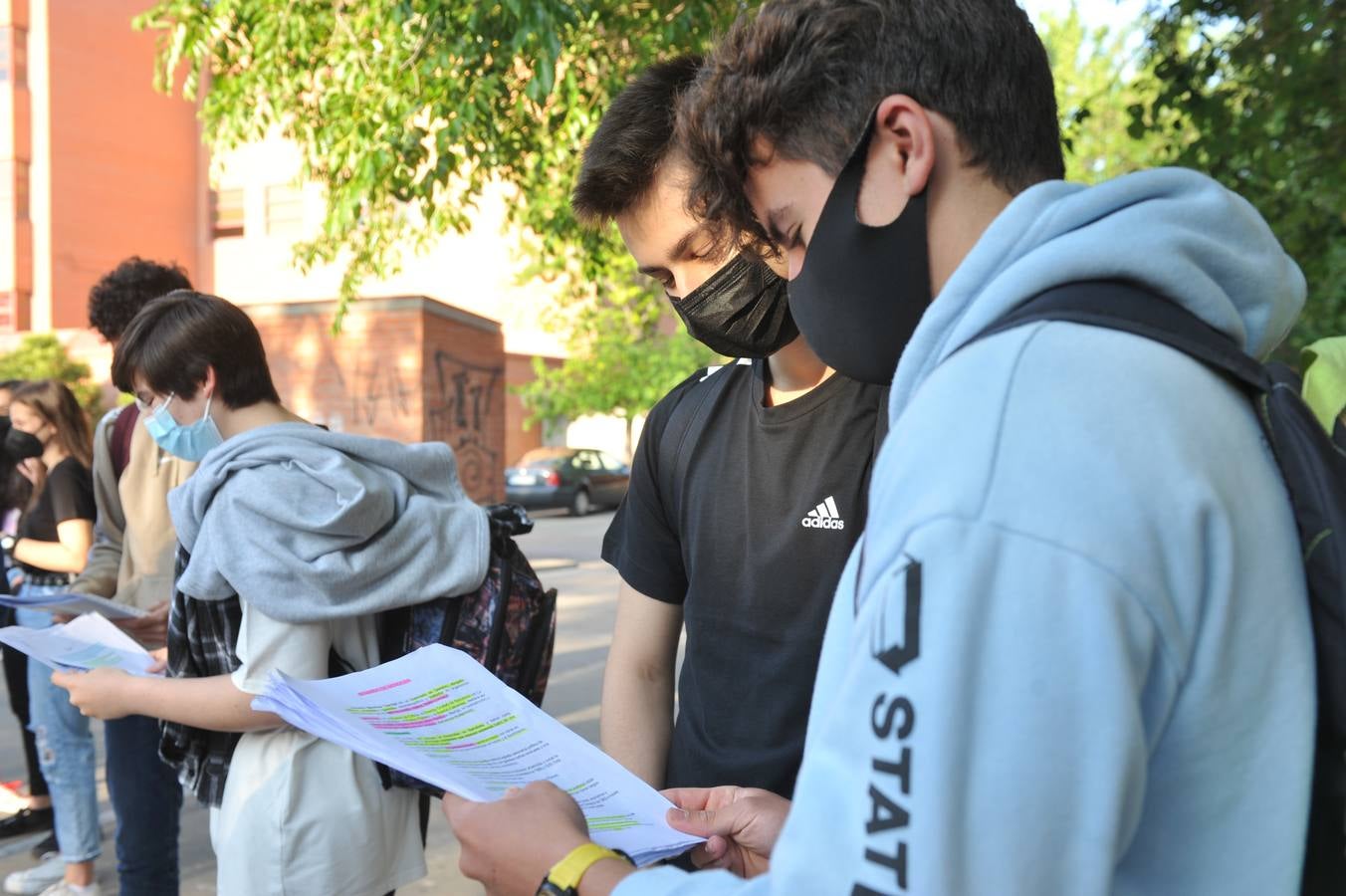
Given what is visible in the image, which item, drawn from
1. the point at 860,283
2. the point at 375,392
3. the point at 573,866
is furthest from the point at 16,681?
the point at 375,392

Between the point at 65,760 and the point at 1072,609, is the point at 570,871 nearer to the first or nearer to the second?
the point at 1072,609

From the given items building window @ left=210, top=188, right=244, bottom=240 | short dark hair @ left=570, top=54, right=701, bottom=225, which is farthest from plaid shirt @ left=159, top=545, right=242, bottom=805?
building window @ left=210, top=188, right=244, bottom=240

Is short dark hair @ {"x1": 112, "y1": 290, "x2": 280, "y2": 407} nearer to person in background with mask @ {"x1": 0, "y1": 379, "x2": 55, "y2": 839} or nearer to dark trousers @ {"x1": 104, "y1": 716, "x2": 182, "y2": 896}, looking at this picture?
dark trousers @ {"x1": 104, "y1": 716, "x2": 182, "y2": 896}

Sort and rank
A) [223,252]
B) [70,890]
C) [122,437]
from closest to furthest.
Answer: [122,437]
[70,890]
[223,252]

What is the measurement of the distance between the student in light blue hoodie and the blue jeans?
152 inches

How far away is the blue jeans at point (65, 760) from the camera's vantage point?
161 inches

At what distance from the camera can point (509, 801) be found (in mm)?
1192

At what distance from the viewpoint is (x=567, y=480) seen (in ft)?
71.8

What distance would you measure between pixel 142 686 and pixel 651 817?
4.63 feet

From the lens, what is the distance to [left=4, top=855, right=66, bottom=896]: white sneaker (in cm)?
420

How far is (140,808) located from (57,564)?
1363 millimetres

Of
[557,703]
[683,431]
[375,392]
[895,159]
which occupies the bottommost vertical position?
[557,703]

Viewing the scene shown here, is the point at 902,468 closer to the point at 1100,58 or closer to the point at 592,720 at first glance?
the point at 592,720

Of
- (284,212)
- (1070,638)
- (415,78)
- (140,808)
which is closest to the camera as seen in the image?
(1070,638)
